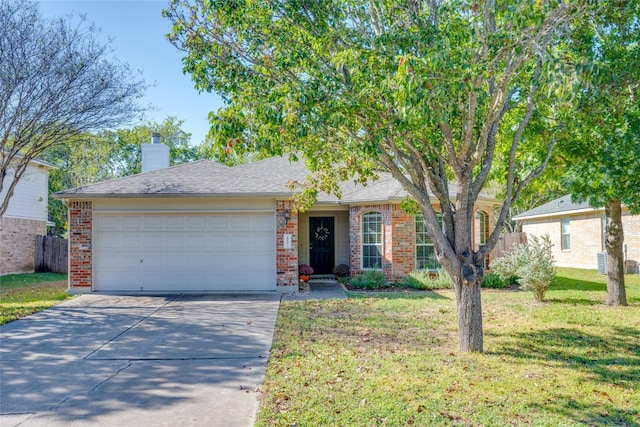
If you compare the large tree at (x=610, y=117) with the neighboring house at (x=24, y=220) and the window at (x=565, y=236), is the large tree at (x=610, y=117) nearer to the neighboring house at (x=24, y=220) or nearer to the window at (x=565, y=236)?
the window at (x=565, y=236)

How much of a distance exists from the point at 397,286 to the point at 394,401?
8587mm

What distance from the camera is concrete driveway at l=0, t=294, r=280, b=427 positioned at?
4.21 meters

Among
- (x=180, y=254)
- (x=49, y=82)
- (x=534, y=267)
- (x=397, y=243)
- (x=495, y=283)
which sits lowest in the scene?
(x=495, y=283)

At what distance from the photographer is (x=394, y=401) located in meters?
4.32

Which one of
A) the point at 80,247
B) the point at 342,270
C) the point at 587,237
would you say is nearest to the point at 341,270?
the point at 342,270

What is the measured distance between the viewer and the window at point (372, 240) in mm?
13500

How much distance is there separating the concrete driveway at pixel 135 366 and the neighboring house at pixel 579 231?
50.0 feet

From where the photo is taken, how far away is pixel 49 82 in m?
10.3

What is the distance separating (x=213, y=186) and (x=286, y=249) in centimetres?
277

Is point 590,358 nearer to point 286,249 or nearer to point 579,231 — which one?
point 286,249

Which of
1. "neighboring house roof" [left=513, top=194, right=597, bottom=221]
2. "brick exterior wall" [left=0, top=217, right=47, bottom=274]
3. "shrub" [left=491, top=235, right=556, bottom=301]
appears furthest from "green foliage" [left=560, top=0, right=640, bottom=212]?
"brick exterior wall" [left=0, top=217, right=47, bottom=274]

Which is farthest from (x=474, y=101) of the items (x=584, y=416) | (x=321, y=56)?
(x=584, y=416)

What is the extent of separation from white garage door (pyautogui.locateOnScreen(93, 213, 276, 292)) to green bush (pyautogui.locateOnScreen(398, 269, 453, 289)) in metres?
4.14

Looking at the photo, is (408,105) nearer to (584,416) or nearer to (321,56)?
(321,56)
